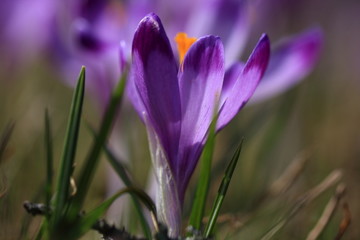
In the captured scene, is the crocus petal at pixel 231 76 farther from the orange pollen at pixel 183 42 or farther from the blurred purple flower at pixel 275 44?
the blurred purple flower at pixel 275 44

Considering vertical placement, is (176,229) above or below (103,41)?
below

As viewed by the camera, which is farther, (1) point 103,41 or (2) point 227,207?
Answer: (2) point 227,207

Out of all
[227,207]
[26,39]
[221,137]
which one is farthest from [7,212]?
[26,39]

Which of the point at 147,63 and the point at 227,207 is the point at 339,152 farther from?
the point at 147,63

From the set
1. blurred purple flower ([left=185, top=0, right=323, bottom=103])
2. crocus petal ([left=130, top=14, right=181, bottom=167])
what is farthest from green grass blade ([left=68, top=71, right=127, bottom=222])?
Answer: blurred purple flower ([left=185, top=0, right=323, bottom=103])

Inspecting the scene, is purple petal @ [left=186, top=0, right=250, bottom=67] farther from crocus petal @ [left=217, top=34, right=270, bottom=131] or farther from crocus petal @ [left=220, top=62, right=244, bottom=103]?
crocus petal @ [left=217, top=34, right=270, bottom=131]

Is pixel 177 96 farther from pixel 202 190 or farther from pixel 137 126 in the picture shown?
pixel 137 126

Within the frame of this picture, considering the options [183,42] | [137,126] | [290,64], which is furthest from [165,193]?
[137,126]

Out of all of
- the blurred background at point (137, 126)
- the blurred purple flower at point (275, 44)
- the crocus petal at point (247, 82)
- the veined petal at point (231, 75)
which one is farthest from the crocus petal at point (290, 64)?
the crocus petal at point (247, 82)
